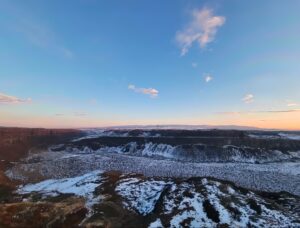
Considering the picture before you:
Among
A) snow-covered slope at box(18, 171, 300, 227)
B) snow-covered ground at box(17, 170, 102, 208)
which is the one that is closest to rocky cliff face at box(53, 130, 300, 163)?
snow-covered slope at box(18, 171, 300, 227)

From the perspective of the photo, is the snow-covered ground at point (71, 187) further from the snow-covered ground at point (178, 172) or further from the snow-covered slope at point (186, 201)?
the snow-covered ground at point (178, 172)

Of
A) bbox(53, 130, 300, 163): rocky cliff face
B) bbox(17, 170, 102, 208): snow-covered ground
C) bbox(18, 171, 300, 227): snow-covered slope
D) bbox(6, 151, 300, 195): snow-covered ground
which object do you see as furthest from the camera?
bbox(53, 130, 300, 163): rocky cliff face

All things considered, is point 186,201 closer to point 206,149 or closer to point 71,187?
point 71,187

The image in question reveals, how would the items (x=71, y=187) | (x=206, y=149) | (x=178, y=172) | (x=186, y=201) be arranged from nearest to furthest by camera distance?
1. (x=186, y=201)
2. (x=71, y=187)
3. (x=178, y=172)
4. (x=206, y=149)

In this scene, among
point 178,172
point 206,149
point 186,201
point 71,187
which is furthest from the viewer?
point 206,149

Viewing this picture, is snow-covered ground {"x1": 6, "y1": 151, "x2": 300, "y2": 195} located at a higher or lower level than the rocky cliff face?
lower

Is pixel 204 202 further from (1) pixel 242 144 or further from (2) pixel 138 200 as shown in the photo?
(1) pixel 242 144

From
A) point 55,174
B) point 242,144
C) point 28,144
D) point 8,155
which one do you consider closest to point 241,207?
point 55,174

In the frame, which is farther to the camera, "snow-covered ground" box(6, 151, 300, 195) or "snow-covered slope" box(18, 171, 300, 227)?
"snow-covered ground" box(6, 151, 300, 195)

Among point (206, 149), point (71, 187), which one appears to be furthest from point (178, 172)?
point (206, 149)

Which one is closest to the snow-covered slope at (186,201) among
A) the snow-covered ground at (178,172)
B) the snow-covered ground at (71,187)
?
the snow-covered ground at (71,187)

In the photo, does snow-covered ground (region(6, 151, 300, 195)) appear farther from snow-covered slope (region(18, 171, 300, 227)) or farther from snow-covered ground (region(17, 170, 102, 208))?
snow-covered slope (region(18, 171, 300, 227))
